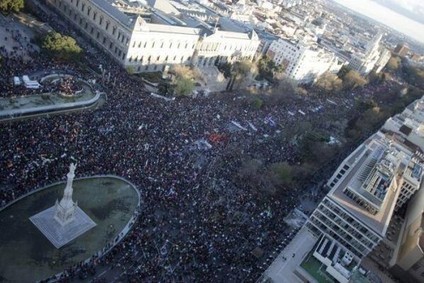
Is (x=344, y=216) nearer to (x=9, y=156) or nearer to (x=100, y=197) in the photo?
(x=100, y=197)

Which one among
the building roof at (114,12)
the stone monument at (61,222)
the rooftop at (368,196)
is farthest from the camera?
the building roof at (114,12)

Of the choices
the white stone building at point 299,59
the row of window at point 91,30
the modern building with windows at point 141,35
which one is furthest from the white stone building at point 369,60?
the row of window at point 91,30

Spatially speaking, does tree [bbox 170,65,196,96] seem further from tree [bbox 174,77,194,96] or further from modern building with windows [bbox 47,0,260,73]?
modern building with windows [bbox 47,0,260,73]

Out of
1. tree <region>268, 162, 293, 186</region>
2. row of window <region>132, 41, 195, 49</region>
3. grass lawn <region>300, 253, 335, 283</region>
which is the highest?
row of window <region>132, 41, 195, 49</region>

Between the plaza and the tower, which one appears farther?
the tower

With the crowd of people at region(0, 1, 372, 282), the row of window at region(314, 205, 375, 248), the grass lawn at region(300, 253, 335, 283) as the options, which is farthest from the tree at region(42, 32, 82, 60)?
the grass lawn at region(300, 253, 335, 283)

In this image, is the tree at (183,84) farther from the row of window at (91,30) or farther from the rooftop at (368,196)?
the rooftop at (368,196)

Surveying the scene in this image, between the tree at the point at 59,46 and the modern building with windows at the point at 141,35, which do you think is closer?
the tree at the point at 59,46

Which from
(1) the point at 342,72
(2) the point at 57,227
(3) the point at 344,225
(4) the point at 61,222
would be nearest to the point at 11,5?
(4) the point at 61,222
